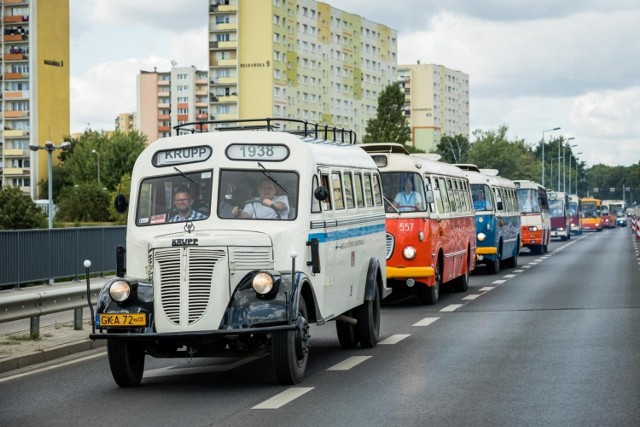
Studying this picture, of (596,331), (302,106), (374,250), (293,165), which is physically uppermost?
(302,106)

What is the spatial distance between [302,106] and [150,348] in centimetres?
14211

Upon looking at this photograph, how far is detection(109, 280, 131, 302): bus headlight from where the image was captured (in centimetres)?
1073

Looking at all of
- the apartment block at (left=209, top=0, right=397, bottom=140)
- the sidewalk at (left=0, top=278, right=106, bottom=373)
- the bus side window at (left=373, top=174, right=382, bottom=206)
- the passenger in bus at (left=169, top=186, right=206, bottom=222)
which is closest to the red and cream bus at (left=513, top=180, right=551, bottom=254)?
the sidewalk at (left=0, top=278, right=106, bottom=373)

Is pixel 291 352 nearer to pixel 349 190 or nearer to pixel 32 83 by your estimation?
pixel 349 190

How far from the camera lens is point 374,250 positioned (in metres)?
14.6

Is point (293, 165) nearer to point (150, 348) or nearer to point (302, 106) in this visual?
point (150, 348)

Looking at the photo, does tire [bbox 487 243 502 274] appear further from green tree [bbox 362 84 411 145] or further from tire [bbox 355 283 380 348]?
green tree [bbox 362 84 411 145]

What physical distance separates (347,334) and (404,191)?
22.8 ft

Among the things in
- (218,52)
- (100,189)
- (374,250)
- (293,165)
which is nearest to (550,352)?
(374,250)

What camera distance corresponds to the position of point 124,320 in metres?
10.7

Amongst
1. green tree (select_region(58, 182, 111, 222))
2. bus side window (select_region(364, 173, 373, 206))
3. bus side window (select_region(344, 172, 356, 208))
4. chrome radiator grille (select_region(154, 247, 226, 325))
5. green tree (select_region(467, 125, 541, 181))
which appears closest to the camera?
chrome radiator grille (select_region(154, 247, 226, 325))

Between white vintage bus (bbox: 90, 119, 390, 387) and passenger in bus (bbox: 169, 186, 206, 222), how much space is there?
1cm

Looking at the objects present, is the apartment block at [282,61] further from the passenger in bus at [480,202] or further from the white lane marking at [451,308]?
the white lane marking at [451,308]

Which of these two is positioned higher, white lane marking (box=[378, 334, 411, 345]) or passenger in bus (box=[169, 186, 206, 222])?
passenger in bus (box=[169, 186, 206, 222])
